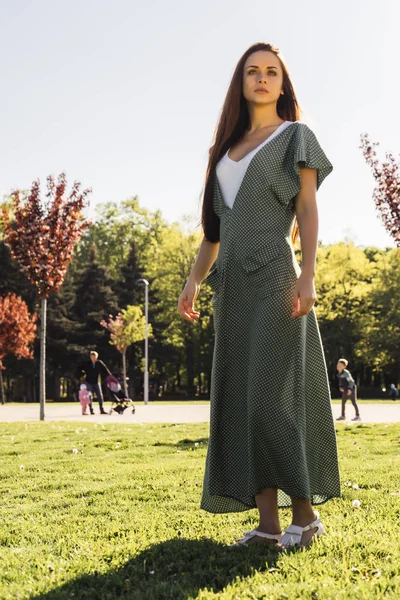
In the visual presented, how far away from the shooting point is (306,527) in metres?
3.56

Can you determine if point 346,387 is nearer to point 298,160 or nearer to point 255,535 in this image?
point 255,535

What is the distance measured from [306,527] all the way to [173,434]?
27.1 feet

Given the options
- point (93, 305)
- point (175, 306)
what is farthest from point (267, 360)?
point (93, 305)

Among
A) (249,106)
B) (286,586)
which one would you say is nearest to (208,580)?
(286,586)

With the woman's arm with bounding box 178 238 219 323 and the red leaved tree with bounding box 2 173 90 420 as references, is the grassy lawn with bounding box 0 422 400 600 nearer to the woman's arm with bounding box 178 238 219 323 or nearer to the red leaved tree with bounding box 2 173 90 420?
the woman's arm with bounding box 178 238 219 323

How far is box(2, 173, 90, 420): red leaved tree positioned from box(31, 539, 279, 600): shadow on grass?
14.2 metres

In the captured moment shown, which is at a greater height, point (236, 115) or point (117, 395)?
point (236, 115)

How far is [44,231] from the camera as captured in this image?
17.3 metres

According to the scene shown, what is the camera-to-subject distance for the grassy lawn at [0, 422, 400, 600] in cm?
288

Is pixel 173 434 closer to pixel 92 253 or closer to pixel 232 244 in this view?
pixel 232 244

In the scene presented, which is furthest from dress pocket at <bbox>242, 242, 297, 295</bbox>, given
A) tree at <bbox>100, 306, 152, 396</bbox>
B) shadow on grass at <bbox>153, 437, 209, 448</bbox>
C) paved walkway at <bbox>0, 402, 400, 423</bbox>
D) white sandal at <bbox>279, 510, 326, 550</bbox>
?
tree at <bbox>100, 306, 152, 396</bbox>

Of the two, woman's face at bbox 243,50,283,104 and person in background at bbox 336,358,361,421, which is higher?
woman's face at bbox 243,50,283,104

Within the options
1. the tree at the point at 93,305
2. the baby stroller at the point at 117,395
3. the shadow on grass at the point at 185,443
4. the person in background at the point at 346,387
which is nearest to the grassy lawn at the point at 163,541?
the shadow on grass at the point at 185,443

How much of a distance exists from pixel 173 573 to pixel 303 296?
1.42 metres
